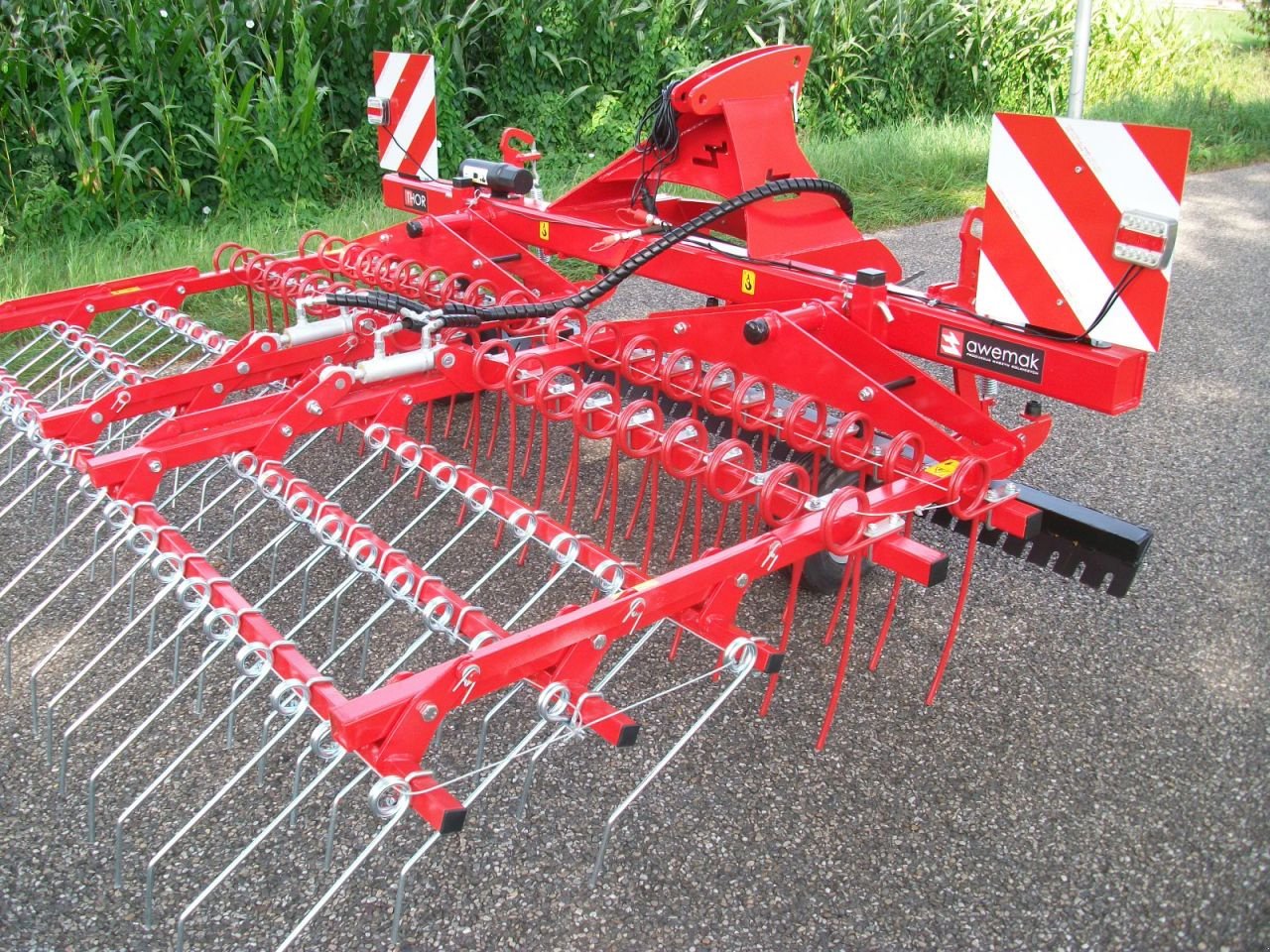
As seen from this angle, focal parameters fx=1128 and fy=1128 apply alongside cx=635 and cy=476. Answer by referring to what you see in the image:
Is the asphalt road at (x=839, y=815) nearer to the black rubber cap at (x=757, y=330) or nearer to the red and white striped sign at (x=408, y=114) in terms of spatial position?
the black rubber cap at (x=757, y=330)

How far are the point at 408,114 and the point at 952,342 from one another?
2.50 meters

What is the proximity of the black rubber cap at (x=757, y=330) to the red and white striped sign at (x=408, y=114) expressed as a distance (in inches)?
75.4

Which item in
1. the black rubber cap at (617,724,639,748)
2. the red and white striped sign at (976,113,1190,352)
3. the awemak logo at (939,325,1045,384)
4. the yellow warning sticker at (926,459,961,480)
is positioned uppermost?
the red and white striped sign at (976,113,1190,352)

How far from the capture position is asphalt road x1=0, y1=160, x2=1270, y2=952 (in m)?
2.14

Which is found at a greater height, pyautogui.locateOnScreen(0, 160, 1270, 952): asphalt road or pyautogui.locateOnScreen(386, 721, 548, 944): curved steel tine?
pyautogui.locateOnScreen(386, 721, 548, 944): curved steel tine

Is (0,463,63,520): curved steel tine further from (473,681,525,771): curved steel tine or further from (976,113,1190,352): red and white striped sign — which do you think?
(976,113,1190,352): red and white striped sign

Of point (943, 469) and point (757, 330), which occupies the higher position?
point (757, 330)

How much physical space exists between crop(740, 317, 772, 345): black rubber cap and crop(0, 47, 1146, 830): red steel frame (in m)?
0.03

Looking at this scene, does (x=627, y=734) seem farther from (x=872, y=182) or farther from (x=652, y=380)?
(x=872, y=182)

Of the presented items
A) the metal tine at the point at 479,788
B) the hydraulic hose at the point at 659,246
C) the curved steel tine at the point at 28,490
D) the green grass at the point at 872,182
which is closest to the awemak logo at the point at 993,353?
the hydraulic hose at the point at 659,246

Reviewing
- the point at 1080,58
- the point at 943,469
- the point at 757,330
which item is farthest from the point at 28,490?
the point at 1080,58

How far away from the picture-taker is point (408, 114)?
4371 millimetres

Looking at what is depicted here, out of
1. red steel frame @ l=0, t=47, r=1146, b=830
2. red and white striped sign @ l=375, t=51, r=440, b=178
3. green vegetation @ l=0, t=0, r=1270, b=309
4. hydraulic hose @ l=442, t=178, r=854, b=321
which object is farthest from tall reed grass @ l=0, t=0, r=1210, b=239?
hydraulic hose @ l=442, t=178, r=854, b=321

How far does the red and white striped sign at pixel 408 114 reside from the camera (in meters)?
4.26
